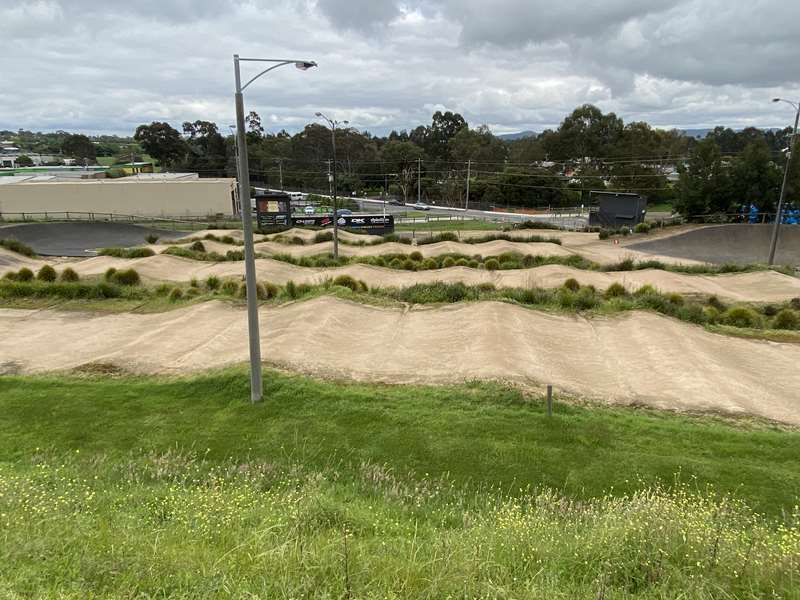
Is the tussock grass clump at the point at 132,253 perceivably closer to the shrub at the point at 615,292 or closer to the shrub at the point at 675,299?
the shrub at the point at 615,292

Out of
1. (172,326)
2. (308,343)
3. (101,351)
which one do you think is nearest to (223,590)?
(308,343)

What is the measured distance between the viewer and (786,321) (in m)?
18.5

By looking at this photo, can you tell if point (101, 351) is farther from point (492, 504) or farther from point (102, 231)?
point (102, 231)

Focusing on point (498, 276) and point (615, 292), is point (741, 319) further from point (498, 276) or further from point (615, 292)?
point (498, 276)

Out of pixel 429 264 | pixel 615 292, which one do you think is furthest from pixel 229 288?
pixel 615 292

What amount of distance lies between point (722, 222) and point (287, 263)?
41447 mm

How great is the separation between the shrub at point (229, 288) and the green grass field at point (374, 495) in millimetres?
8909

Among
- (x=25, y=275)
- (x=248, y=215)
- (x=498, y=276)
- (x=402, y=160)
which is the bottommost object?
(x=498, y=276)

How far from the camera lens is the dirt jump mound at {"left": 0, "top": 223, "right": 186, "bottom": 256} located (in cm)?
3994

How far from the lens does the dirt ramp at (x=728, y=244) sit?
38531 millimetres

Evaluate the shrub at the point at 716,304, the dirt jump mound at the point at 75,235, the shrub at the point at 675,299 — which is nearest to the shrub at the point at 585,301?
the shrub at the point at 675,299

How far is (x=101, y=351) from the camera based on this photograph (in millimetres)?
15969

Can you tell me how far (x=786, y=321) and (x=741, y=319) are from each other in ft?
4.91

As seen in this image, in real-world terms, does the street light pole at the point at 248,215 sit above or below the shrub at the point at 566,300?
above
